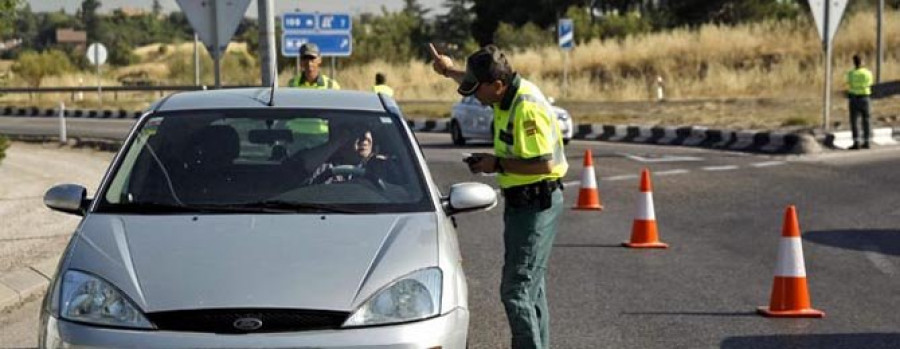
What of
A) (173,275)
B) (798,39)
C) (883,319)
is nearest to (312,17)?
(798,39)

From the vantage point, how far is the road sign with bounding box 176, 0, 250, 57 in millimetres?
13453

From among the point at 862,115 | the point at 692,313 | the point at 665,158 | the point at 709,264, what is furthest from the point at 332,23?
the point at 692,313

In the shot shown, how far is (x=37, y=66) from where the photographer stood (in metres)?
73.2

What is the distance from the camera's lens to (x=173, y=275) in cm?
593

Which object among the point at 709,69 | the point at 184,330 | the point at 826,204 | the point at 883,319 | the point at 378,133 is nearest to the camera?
the point at 184,330

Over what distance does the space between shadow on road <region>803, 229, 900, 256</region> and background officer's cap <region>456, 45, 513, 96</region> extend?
6661 mm

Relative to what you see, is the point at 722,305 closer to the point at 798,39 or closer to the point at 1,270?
the point at 1,270

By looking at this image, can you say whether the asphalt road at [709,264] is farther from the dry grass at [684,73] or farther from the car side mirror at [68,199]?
the dry grass at [684,73]

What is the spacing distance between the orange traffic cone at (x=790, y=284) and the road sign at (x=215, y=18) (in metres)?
5.61

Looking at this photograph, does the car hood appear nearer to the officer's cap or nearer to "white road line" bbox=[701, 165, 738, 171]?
the officer's cap

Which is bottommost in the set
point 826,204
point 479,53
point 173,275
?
point 826,204

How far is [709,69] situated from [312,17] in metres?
21.1

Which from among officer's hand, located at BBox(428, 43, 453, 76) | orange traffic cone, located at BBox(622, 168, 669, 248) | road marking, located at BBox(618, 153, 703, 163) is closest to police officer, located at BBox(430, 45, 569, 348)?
officer's hand, located at BBox(428, 43, 453, 76)

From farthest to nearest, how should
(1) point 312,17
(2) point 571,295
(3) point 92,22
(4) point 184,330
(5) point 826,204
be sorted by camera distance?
(3) point 92,22, (1) point 312,17, (5) point 826,204, (2) point 571,295, (4) point 184,330
